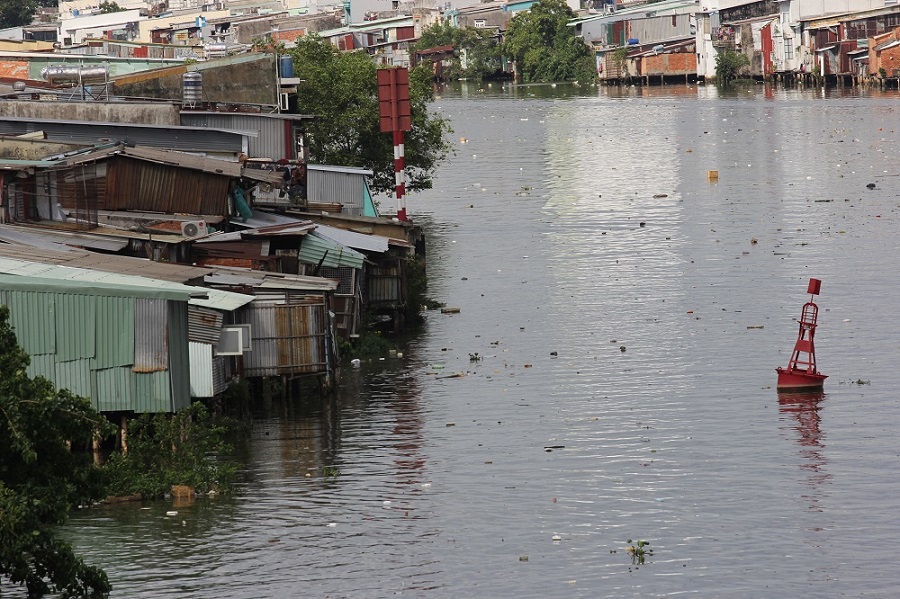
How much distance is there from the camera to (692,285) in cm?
3725

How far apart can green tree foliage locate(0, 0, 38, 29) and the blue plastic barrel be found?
111825mm

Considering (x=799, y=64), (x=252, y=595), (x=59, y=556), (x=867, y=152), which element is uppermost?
(x=799, y=64)

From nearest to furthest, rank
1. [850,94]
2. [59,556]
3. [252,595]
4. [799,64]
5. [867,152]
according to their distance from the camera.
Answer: [59,556]
[252,595]
[867,152]
[850,94]
[799,64]

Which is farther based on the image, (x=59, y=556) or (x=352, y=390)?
(x=352, y=390)

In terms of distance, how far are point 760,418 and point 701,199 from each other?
29694mm

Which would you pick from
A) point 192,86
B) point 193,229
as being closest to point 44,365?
point 193,229

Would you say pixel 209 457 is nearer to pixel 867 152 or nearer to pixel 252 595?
pixel 252 595

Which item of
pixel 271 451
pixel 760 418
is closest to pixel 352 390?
pixel 271 451

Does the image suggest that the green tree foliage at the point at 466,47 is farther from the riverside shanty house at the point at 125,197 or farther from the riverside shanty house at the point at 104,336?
the riverside shanty house at the point at 104,336

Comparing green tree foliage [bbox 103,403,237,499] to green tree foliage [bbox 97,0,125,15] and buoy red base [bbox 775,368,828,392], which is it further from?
green tree foliage [bbox 97,0,125,15]

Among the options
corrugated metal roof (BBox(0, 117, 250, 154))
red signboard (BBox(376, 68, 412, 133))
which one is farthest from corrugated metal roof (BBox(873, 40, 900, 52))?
corrugated metal roof (BBox(0, 117, 250, 154))

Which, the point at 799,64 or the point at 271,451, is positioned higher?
the point at 799,64

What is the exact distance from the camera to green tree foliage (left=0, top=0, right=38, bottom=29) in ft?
481

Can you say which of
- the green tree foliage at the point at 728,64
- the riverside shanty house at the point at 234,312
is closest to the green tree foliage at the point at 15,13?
the green tree foliage at the point at 728,64
